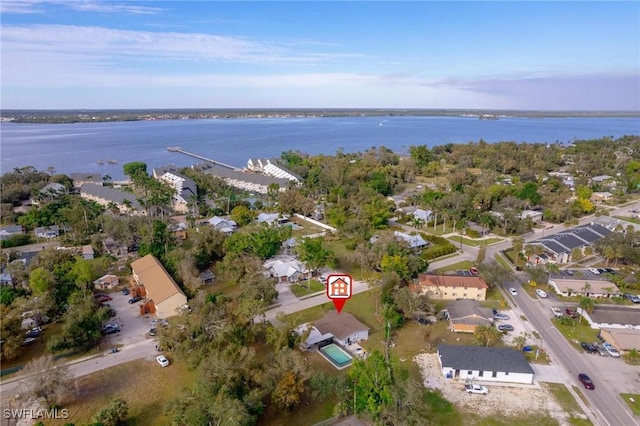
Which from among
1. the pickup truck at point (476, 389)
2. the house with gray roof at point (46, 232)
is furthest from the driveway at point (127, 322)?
the pickup truck at point (476, 389)

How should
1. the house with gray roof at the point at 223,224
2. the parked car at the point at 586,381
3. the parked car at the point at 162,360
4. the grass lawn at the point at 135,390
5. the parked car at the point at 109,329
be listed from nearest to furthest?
the grass lawn at the point at 135,390, the parked car at the point at 586,381, the parked car at the point at 162,360, the parked car at the point at 109,329, the house with gray roof at the point at 223,224

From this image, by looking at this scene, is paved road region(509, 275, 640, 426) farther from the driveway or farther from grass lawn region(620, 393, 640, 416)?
the driveway

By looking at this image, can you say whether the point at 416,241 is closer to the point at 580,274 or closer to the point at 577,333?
the point at 580,274

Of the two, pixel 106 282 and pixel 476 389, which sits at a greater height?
pixel 106 282

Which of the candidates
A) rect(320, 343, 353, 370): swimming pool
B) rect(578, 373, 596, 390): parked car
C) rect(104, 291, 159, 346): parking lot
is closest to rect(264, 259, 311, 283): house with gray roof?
rect(320, 343, 353, 370): swimming pool

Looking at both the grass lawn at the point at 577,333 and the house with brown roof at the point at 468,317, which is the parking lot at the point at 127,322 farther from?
the grass lawn at the point at 577,333

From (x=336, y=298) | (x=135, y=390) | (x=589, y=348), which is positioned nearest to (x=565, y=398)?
(x=589, y=348)
